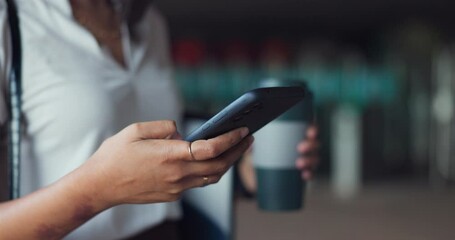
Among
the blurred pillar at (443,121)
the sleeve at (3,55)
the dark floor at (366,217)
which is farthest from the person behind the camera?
Result: the blurred pillar at (443,121)

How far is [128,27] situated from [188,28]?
468cm

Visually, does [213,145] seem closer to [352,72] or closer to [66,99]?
[66,99]

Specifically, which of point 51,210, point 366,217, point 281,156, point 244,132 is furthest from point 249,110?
point 366,217

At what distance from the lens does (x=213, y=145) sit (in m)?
0.76

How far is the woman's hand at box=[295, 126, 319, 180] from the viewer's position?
3.81ft

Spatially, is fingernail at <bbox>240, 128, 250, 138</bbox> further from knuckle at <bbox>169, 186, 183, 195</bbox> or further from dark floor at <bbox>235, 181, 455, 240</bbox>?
dark floor at <bbox>235, 181, 455, 240</bbox>

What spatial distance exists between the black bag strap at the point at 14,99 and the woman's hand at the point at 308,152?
0.47m

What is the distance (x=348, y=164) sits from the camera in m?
5.16

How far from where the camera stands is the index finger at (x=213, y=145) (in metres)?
0.76

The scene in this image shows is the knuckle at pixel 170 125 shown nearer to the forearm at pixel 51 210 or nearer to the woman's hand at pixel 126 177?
the woman's hand at pixel 126 177

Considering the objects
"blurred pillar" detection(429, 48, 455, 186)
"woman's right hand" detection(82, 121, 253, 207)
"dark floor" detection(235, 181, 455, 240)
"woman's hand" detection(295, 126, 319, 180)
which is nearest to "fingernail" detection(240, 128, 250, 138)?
"woman's right hand" detection(82, 121, 253, 207)

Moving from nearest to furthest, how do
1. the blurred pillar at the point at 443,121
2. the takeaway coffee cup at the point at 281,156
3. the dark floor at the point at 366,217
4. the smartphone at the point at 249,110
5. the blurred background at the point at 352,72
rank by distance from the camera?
the smartphone at the point at 249,110, the takeaway coffee cup at the point at 281,156, the dark floor at the point at 366,217, the blurred background at the point at 352,72, the blurred pillar at the point at 443,121

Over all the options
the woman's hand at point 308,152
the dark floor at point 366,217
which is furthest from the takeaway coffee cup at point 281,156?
the dark floor at point 366,217

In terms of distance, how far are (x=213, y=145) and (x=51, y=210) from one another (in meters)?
0.23
